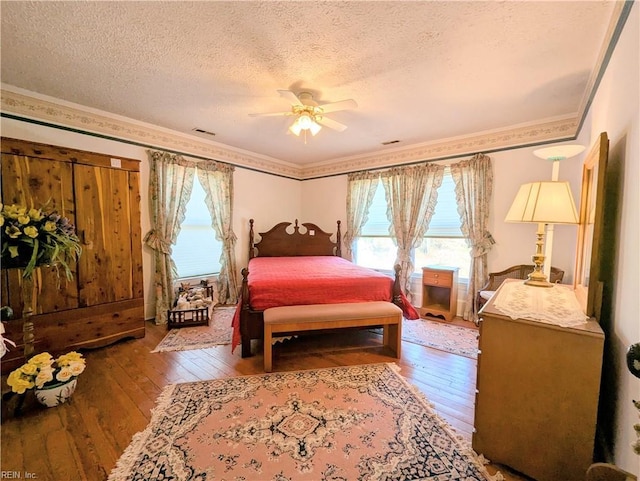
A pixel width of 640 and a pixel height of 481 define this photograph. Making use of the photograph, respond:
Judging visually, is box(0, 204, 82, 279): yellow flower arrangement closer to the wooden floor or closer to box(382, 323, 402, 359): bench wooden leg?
the wooden floor

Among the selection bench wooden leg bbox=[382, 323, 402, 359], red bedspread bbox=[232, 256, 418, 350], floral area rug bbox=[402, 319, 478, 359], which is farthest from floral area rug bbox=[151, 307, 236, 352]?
floral area rug bbox=[402, 319, 478, 359]

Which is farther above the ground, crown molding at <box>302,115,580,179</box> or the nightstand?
crown molding at <box>302,115,580,179</box>

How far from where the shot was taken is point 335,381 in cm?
220

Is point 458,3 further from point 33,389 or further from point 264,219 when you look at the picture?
point 264,219

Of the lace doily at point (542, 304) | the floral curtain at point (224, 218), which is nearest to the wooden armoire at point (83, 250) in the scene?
the floral curtain at point (224, 218)

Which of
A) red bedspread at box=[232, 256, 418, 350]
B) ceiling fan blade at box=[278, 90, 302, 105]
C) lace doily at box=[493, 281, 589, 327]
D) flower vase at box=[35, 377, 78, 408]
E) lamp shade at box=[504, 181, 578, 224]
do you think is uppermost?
ceiling fan blade at box=[278, 90, 302, 105]

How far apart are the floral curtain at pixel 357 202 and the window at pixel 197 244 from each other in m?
2.37

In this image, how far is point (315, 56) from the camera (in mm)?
1993

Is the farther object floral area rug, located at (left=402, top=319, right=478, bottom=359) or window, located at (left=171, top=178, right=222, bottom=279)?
window, located at (left=171, top=178, right=222, bottom=279)

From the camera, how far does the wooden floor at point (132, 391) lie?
1.45 meters

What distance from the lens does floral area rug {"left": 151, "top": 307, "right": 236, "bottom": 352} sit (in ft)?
9.25

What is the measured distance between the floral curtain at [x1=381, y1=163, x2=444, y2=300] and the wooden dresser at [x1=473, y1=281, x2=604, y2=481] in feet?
9.19

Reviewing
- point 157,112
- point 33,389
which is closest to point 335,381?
point 33,389

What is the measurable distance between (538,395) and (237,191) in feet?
14.8
